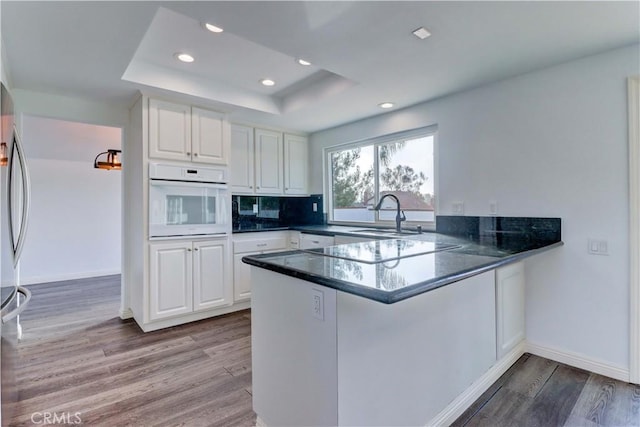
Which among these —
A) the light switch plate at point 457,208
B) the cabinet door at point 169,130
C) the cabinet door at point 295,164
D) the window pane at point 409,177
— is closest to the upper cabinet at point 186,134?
the cabinet door at point 169,130

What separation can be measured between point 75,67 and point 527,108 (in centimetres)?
347

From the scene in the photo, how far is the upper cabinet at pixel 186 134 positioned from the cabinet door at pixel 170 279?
89 cm

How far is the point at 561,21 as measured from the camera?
5.80 feet

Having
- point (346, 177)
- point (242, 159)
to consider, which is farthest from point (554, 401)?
point (242, 159)

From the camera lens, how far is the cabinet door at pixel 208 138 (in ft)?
10.4

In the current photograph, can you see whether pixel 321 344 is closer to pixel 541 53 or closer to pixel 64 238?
pixel 541 53

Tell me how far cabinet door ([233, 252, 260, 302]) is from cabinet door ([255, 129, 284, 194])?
0.98 m

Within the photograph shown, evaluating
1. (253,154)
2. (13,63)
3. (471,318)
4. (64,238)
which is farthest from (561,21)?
(64,238)

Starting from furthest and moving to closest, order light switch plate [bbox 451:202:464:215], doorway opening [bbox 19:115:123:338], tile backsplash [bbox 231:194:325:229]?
doorway opening [bbox 19:115:123:338], tile backsplash [bbox 231:194:325:229], light switch plate [bbox 451:202:464:215]

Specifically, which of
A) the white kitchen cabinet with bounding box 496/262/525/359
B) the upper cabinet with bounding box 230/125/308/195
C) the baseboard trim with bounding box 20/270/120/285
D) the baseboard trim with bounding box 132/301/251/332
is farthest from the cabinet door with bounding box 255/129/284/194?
the baseboard trim with bounding box 20/270/120/285

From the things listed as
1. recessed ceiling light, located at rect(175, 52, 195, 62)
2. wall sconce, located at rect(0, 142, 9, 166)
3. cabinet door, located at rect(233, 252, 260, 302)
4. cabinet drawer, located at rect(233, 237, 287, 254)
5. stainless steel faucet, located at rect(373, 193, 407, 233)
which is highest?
recessed ceiling light, located at rect(175, 52, 195, 62)

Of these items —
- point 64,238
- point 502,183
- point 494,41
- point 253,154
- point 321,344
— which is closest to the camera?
point 321,344

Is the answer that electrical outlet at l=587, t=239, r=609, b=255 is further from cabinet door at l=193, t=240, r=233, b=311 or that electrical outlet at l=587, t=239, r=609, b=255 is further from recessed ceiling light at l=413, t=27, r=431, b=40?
cabinet door at l=193, t=240, r=233, b=311

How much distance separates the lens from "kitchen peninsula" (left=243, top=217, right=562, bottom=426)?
119cm
